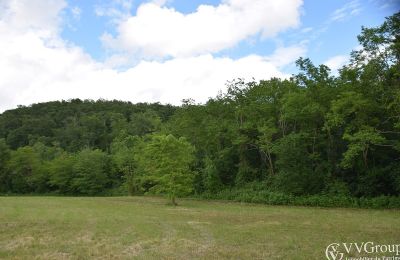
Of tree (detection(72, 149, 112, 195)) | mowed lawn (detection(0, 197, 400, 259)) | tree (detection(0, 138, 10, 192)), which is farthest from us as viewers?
tree (detection(0, 138, 10, 192))

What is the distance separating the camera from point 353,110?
33594mm

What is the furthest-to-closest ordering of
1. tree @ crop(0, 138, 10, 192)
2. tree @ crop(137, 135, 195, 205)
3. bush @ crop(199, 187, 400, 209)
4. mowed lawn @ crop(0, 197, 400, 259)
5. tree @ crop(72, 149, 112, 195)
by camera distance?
tree @ crop(0, 138, 10, 192) < tree @ crop(72, 149, 112, 195) < tree @ crop(137, 135, 195, 205) < bush @ crop(199, 187, 400, 209) < mowed lawn @ crop(0, 197, 400, 259)

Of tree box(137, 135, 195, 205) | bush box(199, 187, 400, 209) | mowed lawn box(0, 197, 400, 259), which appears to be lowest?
bush box(199, 187, 400, 209)

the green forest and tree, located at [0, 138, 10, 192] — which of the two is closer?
the green forest

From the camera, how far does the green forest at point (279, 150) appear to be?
3325 centimetres

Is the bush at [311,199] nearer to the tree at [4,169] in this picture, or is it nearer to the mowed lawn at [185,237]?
the mowed lawn at [185,237]

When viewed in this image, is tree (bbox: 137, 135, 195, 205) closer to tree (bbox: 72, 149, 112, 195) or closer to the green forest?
the green forest

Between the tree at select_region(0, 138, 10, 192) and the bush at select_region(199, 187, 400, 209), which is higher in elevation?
the tree at select_region(0, 138, 10, 192)

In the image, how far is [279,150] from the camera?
4106 centimetres

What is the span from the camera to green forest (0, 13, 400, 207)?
33.2 metres

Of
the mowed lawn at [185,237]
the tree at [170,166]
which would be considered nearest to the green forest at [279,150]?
the tree at [170,166]

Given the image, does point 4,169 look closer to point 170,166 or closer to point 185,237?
point 170,166

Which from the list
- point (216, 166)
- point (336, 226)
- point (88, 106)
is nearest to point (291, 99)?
point (216, 166)

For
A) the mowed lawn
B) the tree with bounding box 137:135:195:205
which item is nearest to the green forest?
the tree with bounding box 137:135:195:205
